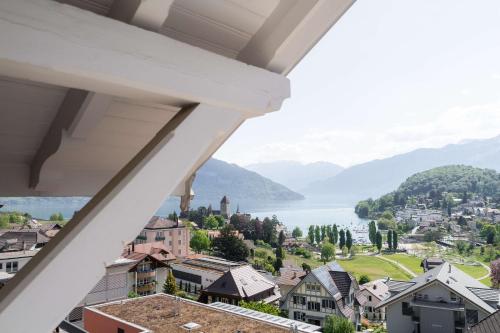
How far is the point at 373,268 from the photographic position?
3103 cm

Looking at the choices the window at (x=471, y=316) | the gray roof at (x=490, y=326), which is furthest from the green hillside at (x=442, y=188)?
the gray roof at (x=490, y=326)

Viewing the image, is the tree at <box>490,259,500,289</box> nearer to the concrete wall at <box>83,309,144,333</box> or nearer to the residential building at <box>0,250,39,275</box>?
the concrete wall at <box>83,309,144,333</box>

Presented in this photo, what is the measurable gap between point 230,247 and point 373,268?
12852 mm

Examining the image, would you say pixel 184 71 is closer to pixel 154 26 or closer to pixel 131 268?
pixel 154 26

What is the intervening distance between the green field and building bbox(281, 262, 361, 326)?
454 inches

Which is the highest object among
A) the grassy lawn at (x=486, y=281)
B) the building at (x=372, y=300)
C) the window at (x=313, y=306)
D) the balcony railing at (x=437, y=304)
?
the balcony railing at (x=437, y=304)

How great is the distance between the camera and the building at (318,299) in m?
15.6

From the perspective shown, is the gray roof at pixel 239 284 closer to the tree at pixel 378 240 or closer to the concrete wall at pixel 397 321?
the concrete wall at pixel 397 321

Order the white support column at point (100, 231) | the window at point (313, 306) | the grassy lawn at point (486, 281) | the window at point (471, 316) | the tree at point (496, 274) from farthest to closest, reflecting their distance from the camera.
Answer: the grassy lawn at point (486, 281), the tree at point (496, 274), the window at point (313, 306), the window at point (471, 316), the white support column at point (100, 231)

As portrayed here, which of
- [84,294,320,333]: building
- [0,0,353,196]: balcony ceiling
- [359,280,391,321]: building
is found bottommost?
[359,280,391,321]: building

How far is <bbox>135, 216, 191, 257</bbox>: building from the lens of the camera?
93.5ft

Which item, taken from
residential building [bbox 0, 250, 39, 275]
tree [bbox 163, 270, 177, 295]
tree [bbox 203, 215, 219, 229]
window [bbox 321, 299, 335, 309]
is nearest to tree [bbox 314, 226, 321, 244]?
tree [bbox 203, 215, 219, 229]

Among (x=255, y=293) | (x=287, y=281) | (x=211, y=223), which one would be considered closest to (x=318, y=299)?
(x=287, y=281)

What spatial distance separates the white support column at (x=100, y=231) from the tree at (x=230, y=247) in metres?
28.7
